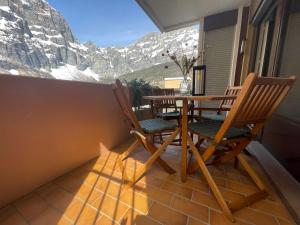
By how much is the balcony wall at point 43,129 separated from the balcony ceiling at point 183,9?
2391 millimetres

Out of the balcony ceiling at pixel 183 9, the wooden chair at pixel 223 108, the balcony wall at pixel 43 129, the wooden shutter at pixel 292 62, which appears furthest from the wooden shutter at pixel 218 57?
the balcony wall at pixel 43 129

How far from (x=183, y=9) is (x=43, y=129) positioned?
11.6 feet

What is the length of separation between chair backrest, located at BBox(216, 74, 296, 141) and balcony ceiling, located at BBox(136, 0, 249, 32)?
2.93 metres

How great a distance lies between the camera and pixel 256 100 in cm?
94

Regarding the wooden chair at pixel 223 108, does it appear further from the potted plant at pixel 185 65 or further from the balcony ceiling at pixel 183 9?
the balcony ceiling at pixel 183 9

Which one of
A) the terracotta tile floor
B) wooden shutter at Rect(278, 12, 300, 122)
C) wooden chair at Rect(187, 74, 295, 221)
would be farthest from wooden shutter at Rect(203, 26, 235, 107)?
wooden chair at Rect(187, 74, 295, 221)

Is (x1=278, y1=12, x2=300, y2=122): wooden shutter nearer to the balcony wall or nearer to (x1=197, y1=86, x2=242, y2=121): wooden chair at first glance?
(x1=197, y1=86, x2=242, y2=121): wooden chair

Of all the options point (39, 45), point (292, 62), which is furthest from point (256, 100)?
point (39, 45)

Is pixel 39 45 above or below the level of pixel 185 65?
above

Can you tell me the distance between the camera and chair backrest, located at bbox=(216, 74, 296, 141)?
2.74ft

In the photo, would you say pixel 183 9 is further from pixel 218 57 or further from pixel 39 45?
pixel 39 45

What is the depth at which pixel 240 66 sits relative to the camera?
10.7ft

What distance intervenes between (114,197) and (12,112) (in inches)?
39.4

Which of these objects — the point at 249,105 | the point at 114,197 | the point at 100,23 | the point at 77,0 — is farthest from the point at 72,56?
the point at 100,23
